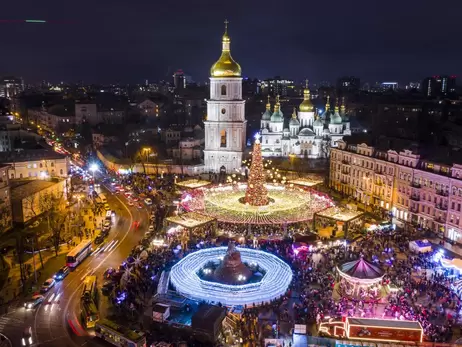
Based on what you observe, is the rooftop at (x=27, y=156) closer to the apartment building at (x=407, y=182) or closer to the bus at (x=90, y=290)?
the bus at (x=90, y=290)

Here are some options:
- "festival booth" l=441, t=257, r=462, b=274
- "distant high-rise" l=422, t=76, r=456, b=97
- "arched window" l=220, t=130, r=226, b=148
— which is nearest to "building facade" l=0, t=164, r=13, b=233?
"arched window" l=220, t=130, r=226, b=148

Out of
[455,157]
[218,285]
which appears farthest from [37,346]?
[455,157]

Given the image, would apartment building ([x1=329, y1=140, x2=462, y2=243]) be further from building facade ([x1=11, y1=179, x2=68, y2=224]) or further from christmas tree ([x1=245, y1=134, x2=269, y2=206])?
building facade ([x1=11, y1=179, x2=68, y2=224])

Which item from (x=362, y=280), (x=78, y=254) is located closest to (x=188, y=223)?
(x=78, y=254)

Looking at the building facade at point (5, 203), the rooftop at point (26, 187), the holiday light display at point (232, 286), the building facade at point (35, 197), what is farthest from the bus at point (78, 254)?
the rooftop at point (26, 187)

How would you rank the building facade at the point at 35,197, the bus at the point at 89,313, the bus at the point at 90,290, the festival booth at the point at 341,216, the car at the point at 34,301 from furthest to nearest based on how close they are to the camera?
the building facade at the point at 35,197 < the festival booth at the point at 341,216 < the bus at the point at 90,290 < the car at the point at 34,301 < the bus at the point at 89,313

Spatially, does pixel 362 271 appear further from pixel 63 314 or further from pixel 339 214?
pixel 63 314
